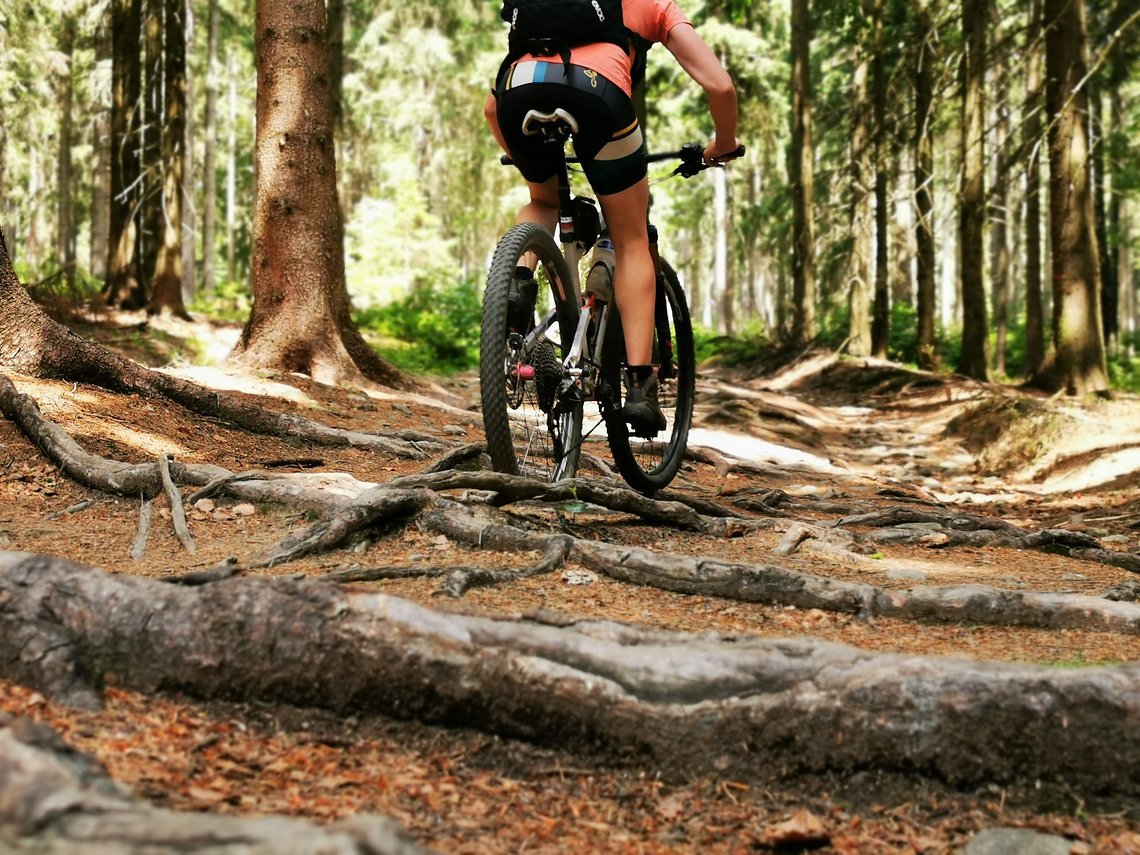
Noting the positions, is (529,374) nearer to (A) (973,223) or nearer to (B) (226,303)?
(A) (973,223)

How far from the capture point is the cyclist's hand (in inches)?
181

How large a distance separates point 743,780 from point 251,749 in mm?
1026

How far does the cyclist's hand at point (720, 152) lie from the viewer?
459 cm

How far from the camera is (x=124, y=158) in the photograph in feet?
46.6

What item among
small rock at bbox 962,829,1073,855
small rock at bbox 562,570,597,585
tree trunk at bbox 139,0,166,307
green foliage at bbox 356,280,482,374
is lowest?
small rock at bbox 962,829,1073,855

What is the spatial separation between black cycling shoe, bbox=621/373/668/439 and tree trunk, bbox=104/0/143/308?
437 inches

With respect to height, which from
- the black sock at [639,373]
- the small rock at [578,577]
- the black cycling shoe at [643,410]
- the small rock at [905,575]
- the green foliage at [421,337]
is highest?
the green foliage at [421,337]

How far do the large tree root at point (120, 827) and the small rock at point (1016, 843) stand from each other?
1.16 metres

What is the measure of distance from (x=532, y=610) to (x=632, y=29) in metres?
2.60

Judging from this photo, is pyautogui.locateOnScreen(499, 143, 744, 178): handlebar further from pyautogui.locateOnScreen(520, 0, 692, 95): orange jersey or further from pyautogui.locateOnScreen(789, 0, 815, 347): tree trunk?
pyautogui.locateOnScreen(789, 0, 815, 347): tree trunk

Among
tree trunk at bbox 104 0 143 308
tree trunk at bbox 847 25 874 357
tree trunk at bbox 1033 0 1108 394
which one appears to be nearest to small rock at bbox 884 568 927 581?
tree trunk at bbox 1033 0 1108 394

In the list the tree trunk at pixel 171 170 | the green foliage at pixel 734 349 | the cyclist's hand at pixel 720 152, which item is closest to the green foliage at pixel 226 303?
the tree trunk at pixel 171 170

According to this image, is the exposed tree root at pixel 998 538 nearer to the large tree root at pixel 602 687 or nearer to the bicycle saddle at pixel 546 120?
the bicycle saddle at pixel 546 120

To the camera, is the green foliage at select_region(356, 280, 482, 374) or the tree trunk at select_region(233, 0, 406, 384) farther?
the green foliage at select_region(356, 280, 482, 374)
